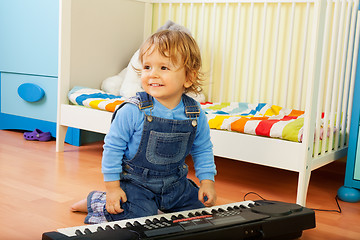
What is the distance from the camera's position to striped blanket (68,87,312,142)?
57.2 inches

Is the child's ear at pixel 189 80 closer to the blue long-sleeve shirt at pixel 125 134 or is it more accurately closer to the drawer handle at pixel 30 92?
the blue long-sleeve shirt at pixel 125 134

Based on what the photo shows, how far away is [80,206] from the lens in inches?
47.9

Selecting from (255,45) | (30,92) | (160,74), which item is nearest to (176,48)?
(160,74)

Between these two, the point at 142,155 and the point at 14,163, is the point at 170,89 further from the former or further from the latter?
the point at 14,163

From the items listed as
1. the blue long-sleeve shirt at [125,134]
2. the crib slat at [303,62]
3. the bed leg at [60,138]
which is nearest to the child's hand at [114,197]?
the blue long-sleeve shirt at [125,134]

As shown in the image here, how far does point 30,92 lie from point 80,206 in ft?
3.76

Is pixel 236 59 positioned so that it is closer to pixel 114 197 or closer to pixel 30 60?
pixel 30 60

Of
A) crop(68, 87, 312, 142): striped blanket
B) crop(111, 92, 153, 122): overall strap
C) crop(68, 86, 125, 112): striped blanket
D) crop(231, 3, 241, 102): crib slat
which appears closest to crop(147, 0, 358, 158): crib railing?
crop(231, 3, 241, 102): crib slat

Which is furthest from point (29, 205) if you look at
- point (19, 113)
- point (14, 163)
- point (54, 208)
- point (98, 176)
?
point (19, 113)

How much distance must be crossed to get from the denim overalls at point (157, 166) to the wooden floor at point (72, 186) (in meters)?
0.18

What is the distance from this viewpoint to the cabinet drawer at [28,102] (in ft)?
7.06

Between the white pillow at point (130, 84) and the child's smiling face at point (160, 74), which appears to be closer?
the child's smiling face at point (160, 74)

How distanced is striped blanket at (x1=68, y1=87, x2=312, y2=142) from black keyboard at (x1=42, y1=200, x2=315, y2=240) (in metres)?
0.39

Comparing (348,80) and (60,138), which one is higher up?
(348,80)
